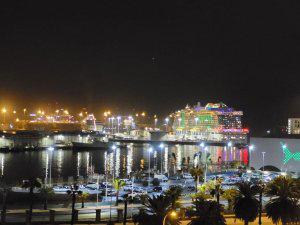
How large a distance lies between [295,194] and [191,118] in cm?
9720

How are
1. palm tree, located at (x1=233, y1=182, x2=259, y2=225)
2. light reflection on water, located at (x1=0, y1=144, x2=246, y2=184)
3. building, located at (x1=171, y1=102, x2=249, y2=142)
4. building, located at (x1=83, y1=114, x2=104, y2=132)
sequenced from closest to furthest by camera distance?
palm tree, located at (x1=233, y1=182, x2=259, y2=225) → light reflection on water, located at (x1=0, y1=144, x2=246, y2=184) → building, located at (x1=171, y1=102, x2=249, y2=142) → building, located at (x1=83, y1=114, x2=104, y2=132)

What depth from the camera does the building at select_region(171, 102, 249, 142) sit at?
95625 millimetres

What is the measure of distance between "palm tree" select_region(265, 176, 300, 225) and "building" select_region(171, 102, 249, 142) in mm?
80903

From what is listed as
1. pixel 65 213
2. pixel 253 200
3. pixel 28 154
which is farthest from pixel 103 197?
pixel 28 154

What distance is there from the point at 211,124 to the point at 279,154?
272 feet

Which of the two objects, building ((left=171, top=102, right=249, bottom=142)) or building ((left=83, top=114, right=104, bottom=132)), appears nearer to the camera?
building ((left=171, top=102, right=249, bottom=142))

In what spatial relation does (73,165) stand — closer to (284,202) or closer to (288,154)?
(288,154)

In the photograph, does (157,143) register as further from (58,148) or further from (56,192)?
(56,192)

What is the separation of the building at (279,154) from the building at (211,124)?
71412 mm

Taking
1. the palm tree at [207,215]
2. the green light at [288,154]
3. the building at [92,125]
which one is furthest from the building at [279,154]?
the building at [92,125]

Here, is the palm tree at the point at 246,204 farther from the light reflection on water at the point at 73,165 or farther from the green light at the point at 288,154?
the light reflection on water at the point at 73,165

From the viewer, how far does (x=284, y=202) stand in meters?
11.2

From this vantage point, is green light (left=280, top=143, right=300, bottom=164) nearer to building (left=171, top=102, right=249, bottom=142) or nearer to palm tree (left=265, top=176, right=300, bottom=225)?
palm tree (left=265, top=176, right=300, bottom=225)

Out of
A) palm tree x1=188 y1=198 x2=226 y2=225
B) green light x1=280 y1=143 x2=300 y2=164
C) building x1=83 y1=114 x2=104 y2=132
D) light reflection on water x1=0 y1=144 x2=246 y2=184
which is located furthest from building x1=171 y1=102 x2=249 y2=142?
palm tree x1=188 y1=198 x2=226 y2=225
